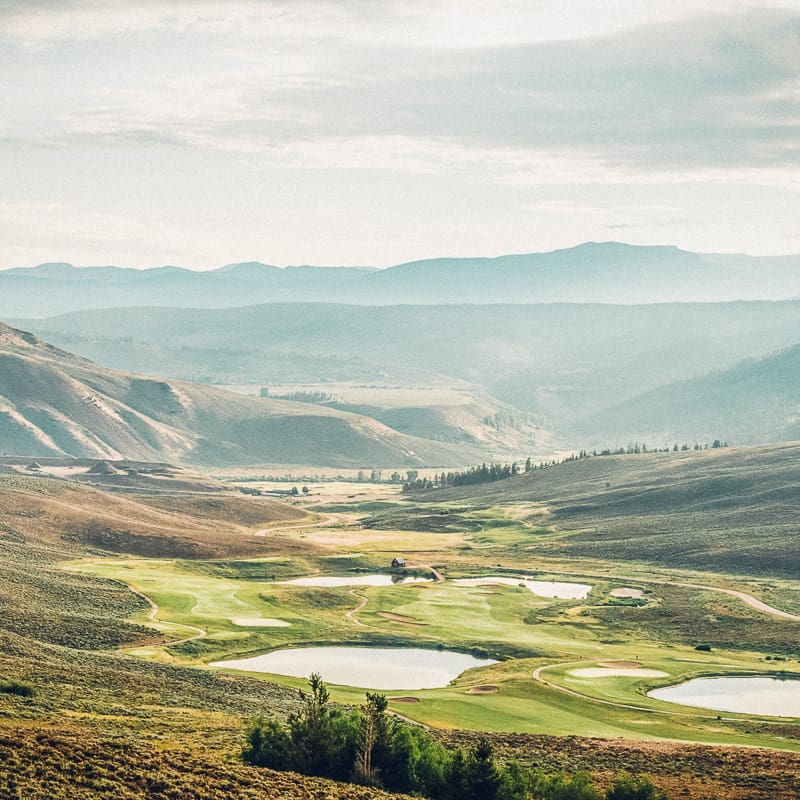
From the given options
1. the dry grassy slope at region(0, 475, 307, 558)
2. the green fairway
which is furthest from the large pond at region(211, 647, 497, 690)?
the dry grassy slope at region(0, 475, 307, 558)

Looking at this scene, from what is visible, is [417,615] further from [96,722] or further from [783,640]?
[96,722]

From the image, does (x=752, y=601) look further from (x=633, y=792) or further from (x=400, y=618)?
(x=633, y=792)

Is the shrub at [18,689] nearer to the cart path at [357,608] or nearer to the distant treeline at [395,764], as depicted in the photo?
the distant treeline at [395,764]

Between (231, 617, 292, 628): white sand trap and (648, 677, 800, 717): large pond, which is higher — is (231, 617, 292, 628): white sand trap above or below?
above

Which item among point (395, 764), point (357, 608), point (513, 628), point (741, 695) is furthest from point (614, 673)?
point (395, 764)

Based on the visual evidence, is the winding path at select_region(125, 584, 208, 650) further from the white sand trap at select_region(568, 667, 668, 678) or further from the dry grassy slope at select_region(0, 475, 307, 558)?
the dry grassy slope at select_region(0, 475, 307, 558)

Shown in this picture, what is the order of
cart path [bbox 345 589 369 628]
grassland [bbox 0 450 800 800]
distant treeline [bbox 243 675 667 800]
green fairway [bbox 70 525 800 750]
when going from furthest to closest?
→ cart path [bbox 345 589 369 628], green fairway [bbox 70 525 800 750], grassland [bbox 0 450 800 800], distant treeline [bbox 243 675 667 800]

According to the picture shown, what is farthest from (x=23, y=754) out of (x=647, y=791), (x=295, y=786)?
(x=647, y=791)
